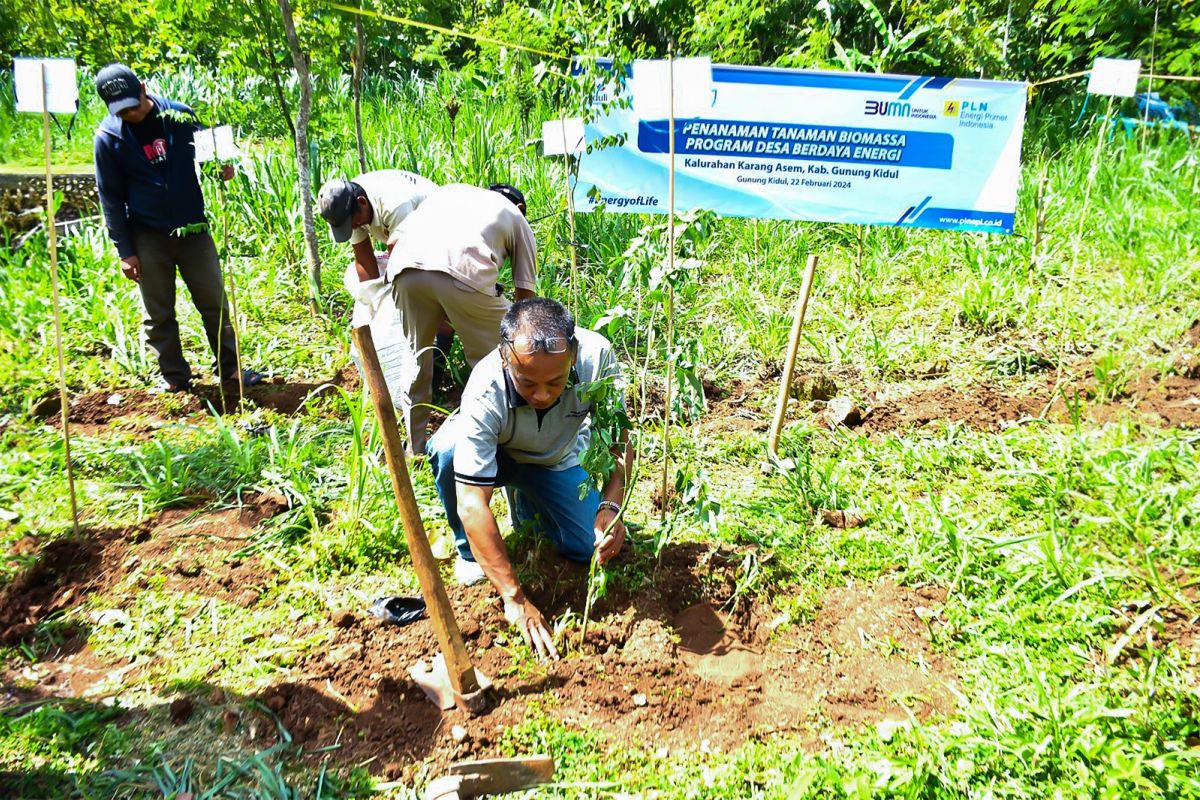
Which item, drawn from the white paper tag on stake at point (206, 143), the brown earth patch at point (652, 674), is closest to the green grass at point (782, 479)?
the brown earth patch at point (652, 674)

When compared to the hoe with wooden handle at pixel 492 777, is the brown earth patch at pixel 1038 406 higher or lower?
higher

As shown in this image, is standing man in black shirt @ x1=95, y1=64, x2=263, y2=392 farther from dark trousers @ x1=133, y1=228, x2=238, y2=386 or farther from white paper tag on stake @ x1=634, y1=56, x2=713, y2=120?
white paper tag on stake @ x1=634, y1=56, x2=713, y2=120

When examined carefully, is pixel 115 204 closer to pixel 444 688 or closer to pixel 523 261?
pixel 523 261

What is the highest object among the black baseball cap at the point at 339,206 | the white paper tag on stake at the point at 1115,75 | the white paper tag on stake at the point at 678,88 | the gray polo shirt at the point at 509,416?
the white paper tag on stake at the point at 1115,75

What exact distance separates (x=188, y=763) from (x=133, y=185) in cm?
317

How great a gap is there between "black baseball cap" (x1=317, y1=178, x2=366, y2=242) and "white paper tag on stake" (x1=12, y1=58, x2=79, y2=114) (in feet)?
3.22

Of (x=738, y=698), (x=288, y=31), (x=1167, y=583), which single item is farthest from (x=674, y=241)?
(x=288, y=31)

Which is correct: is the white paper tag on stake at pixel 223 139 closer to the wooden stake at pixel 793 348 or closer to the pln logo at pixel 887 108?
the wooden stake at pixel 793 348

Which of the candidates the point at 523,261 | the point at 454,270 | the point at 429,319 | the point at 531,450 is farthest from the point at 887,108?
the point at 531,450

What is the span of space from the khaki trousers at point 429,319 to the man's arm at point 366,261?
479mm

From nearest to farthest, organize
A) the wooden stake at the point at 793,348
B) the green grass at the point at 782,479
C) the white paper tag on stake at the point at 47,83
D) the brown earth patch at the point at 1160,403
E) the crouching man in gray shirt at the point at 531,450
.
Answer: the green grass at the point at 782,479, the crouching man in gray shirt at the point at 531,450, the white paper tag on stake at the point at 47,83, the wooden stake at the point at 793,348, the brown earth patch at the point at 1160,403

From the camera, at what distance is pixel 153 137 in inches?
165

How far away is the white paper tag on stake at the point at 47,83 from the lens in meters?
3.10

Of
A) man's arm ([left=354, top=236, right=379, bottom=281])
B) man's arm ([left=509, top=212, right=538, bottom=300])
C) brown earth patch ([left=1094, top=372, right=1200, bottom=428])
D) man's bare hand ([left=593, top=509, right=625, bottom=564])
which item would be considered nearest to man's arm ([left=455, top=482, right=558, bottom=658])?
man's bare hand ([left=593, top=509, right=625, bottom=564])
